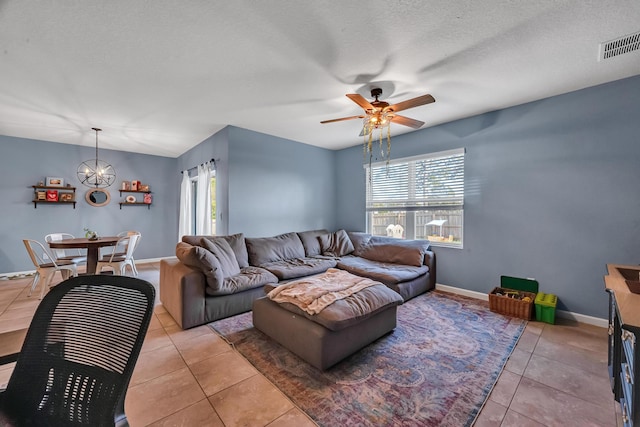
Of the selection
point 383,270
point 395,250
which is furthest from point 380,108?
point 395,250

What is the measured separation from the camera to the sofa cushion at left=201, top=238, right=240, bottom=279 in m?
3.10

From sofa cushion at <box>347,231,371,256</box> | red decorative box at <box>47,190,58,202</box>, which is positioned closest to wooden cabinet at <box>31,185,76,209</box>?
red decorative box at <box>47,190,58,202</box>

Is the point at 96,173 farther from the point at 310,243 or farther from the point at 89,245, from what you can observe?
the point at 310,243

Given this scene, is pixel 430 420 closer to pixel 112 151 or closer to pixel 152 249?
pixel 152 249

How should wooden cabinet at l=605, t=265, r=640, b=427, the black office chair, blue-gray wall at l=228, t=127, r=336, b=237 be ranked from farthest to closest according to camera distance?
blue-gray wall at l=228, t=127, r=336, b=237 → wooden cabinet at l=605, t=265, r=640, b=427 → the black office chair

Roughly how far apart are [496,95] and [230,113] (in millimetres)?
3340

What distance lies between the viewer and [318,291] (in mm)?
2287

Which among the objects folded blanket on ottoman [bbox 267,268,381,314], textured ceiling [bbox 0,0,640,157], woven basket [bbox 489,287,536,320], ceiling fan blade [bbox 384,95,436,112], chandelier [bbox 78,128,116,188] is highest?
textured ceiling [bbox 0,0,640,157]

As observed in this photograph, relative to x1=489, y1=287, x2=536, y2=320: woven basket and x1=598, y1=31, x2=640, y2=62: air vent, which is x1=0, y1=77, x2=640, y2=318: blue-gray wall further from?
x1=598, y1=31, x2=640, y2=62: air vent

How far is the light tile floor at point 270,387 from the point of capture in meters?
1.51

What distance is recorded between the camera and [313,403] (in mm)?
1626

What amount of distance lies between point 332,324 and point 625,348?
1.60 metres

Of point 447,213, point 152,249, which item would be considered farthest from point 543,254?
point 152,249

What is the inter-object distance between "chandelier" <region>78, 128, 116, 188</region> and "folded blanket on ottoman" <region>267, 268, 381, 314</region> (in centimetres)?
534
